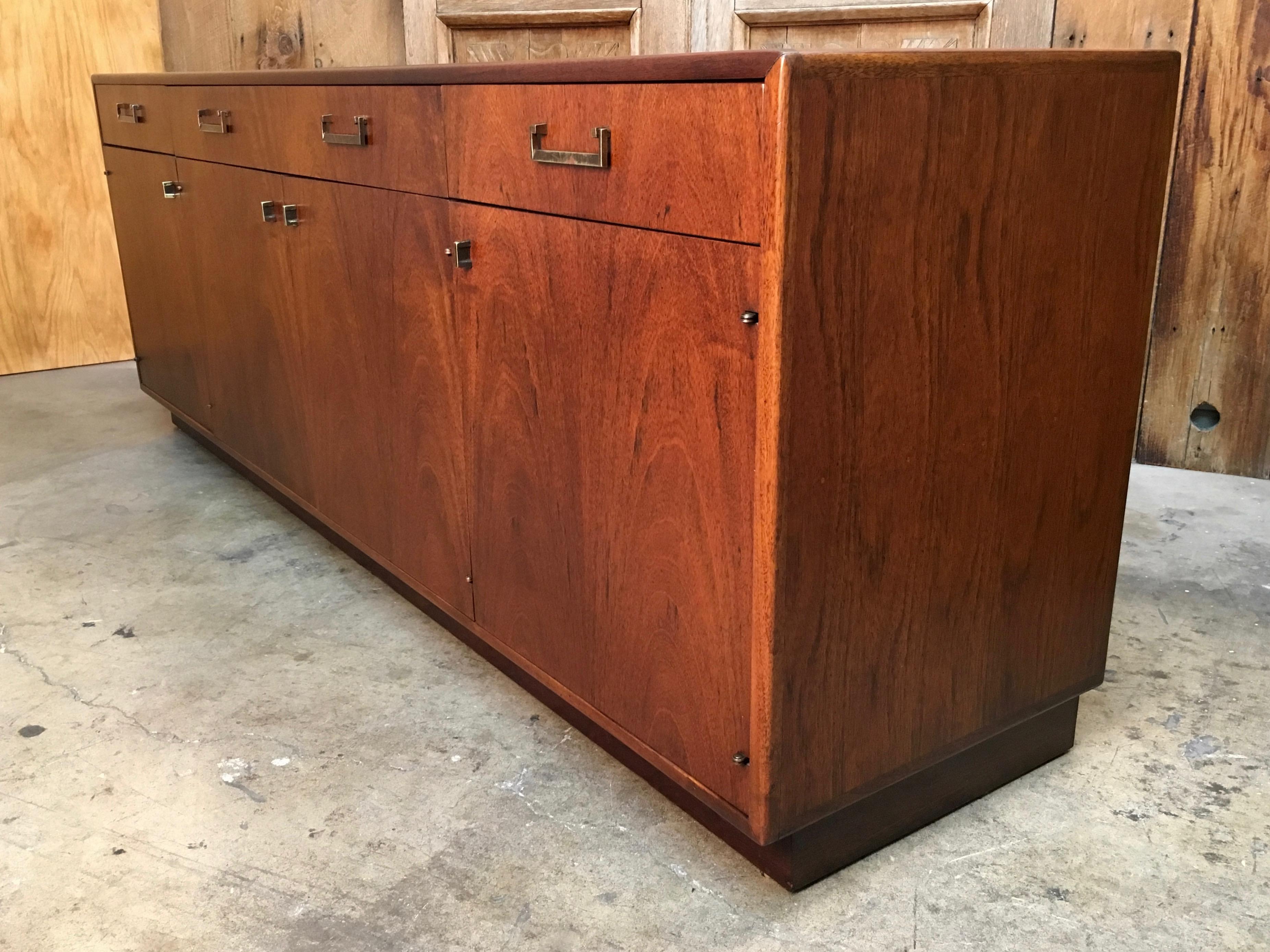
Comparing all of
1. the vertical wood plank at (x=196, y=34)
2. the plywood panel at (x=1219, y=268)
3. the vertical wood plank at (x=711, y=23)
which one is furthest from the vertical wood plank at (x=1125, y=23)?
the vertical wood plank at (x=196, y=34)

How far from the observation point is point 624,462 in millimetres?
1258

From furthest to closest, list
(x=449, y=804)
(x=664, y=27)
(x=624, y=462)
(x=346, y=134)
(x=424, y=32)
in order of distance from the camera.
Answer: (x=424, y=32), (x=664, y=27), (x=346, y=134), (x=449, y=804), (x=624, y=462)

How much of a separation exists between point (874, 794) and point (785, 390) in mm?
517

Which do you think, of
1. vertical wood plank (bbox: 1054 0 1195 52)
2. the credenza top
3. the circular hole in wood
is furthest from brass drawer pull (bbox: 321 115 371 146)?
the circular hole in wood

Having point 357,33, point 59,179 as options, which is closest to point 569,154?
point 357,33

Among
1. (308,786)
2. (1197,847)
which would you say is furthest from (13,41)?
(1197,847)

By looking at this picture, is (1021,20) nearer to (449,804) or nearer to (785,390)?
(785,390)

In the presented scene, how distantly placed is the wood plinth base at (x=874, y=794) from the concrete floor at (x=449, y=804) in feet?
0.06

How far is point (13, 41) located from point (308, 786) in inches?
111

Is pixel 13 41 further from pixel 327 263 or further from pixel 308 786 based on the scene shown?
pixel 308 786

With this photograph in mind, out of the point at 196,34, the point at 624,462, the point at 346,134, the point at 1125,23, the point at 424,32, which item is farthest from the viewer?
the point at 196,34

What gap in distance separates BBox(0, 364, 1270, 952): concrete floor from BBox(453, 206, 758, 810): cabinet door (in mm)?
148

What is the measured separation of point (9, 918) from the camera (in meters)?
1.24

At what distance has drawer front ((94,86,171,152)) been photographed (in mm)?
2406
